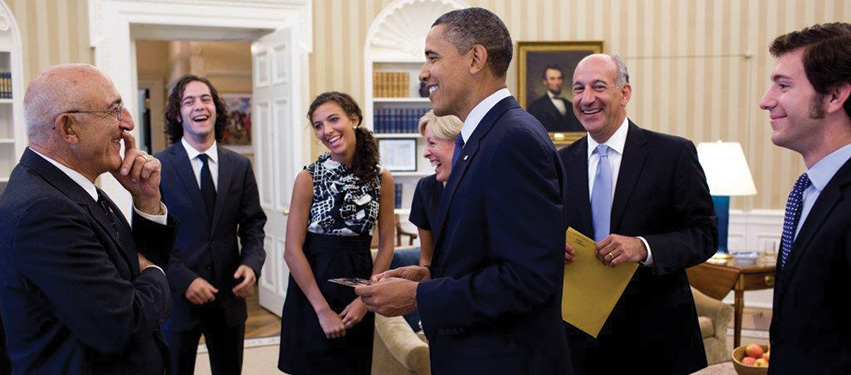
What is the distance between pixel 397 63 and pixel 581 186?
14.7 feet

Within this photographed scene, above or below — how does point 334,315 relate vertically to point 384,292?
below

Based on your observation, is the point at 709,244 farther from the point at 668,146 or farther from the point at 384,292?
the point at 384,292

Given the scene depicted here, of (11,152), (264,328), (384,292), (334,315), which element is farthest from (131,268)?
(11,152)

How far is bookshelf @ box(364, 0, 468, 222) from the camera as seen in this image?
6707mm

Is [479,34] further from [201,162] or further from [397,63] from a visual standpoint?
[397,63]

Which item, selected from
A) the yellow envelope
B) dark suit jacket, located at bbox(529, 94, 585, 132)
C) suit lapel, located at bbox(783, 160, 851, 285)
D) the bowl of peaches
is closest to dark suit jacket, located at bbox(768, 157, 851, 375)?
suit lapel, located at bbox(783, 160, 851, 285)

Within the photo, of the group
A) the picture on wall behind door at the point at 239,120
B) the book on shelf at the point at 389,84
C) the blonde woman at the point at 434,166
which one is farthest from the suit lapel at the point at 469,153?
the picture on wall behind door at the point at 239,120

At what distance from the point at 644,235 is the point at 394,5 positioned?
4.68 metres

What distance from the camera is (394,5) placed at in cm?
671

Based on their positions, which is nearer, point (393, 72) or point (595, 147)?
point (595, 147)

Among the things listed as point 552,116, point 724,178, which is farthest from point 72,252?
point 552,116

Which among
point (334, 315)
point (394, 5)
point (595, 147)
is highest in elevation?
point (394, 5)

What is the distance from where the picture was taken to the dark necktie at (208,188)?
3.25 m

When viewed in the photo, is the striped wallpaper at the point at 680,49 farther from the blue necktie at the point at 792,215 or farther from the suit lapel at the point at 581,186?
the blue necktie at the point at 792,215
